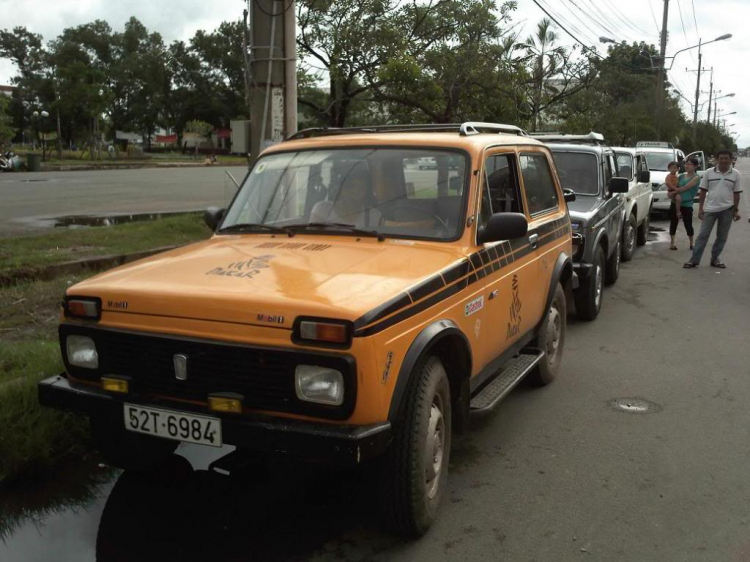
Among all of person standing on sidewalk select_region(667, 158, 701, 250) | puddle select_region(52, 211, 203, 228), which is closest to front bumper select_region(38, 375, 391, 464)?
puddle select_region(52, 211, 203, 228)

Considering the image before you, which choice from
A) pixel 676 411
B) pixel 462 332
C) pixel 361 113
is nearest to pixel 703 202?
pixel 361 113

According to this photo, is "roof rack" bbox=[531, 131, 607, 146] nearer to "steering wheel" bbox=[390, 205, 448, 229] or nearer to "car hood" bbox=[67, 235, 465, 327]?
"steering wheel" bbox=[390, 205, 448, 229]

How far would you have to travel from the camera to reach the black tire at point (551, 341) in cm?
581

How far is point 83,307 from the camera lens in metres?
3.57

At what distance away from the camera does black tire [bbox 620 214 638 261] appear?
12.6 metres

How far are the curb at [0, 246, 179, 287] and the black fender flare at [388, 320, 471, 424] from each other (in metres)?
6.17

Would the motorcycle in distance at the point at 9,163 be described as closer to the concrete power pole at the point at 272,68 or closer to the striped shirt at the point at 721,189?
the concrete power pole at the point at 272,68

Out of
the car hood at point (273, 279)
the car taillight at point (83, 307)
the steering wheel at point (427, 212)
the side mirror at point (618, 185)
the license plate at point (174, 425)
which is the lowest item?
the license plate at point (174, 425)

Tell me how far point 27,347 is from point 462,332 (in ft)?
11.6

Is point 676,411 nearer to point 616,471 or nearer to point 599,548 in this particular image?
point 616,471

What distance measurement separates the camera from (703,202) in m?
12.0

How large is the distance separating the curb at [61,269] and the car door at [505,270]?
5730 millimetres

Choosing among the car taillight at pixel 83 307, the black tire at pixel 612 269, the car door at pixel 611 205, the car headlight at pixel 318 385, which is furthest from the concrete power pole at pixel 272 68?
the black tire at pixel 612 269

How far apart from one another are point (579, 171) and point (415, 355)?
283 inches
